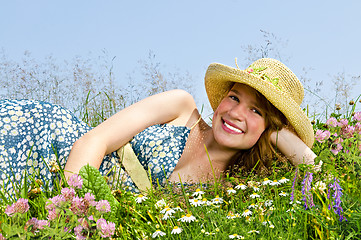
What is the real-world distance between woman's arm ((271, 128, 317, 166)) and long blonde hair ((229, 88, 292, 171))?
5cm

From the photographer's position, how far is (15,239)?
69.1 inches

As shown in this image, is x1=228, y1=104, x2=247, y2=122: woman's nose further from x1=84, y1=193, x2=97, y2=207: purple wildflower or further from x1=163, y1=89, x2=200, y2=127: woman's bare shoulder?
x1=84, y1=193, x2=97, y2=207: purple wildflower

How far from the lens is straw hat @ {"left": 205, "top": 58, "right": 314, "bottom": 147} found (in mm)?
3420

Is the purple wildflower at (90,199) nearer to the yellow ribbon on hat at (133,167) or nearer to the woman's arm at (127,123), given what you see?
the woman's arm at (127,123)

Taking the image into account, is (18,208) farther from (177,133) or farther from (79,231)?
(177,133)

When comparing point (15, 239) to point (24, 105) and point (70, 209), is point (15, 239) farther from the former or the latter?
point (24, 105)

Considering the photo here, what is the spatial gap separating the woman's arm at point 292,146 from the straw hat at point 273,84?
91 mm

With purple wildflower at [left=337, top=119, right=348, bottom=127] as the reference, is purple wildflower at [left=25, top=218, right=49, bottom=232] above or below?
below

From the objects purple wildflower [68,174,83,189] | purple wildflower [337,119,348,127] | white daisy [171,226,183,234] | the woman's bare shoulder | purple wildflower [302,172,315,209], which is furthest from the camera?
purple wildflower [337,119,348,127]

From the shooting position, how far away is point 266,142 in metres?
3.66

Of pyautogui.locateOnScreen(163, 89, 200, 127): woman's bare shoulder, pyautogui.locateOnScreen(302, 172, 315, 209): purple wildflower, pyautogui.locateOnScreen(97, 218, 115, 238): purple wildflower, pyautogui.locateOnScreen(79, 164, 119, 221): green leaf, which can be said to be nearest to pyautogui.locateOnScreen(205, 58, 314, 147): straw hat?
pyautogui.locateOnScreen(163, 89, 200, 127): woman's bare shoulder

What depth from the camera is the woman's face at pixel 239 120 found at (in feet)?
11.3

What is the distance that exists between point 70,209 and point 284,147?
89.8 inches

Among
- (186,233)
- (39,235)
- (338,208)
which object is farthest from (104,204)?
(338,208)
